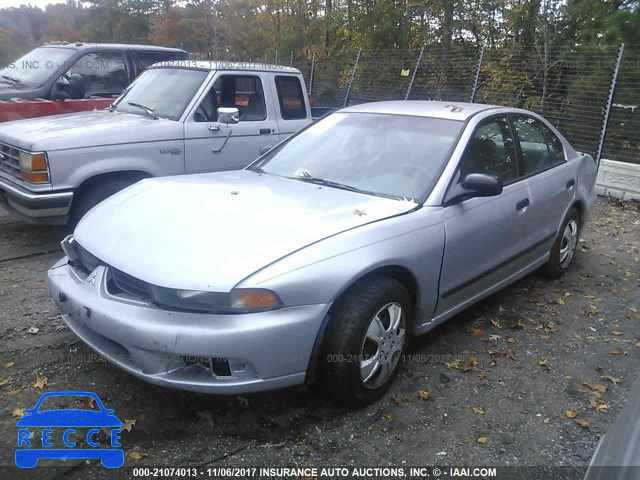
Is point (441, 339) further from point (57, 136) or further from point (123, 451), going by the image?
point (57, 136)

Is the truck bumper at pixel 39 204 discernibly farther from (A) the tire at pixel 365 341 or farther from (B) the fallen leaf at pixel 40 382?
(A) the tire at pixel 365 341

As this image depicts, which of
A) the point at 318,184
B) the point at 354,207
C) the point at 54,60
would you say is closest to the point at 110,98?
the point at 54,60

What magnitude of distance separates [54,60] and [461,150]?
21.2 ft

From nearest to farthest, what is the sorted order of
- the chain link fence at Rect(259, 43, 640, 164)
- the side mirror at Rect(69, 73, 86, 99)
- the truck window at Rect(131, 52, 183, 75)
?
the side mirror at Rect(69, 73, 86, 99) → the truck window at Rect(131, 52, 183, 75) → the chain link fence at Rect(259, 43, 640, 164)

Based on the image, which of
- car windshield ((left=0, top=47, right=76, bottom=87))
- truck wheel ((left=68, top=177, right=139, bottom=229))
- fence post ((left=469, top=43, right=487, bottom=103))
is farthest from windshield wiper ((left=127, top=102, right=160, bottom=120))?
fence post ((left=469, top=43, right=487, bottom=103))

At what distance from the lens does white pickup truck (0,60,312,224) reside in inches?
197

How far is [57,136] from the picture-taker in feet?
16.5

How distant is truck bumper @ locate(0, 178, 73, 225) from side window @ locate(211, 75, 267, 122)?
6.16 feet

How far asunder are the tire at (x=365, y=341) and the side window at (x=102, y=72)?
621 centimetres

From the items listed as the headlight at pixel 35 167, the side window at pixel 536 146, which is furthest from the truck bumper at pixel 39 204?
the side window at pixel 536 146

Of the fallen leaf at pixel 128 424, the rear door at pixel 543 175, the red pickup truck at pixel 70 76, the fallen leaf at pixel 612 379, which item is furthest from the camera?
the red pickup truck at pixel 70 76

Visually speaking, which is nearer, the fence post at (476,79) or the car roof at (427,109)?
the car roof at (427,109)

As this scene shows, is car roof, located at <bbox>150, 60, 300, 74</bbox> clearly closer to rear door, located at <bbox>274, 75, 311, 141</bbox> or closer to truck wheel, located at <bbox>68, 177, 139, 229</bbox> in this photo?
rear door, located at <bbox>274, 75, 311, 141</bbox>

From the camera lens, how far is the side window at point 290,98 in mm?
6723
